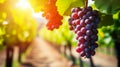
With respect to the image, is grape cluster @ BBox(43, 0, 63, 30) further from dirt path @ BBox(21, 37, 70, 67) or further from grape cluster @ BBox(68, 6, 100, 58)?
dirt path @ BBox(21, 37, 70, 67)

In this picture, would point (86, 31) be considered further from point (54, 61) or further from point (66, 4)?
point (54, 61)

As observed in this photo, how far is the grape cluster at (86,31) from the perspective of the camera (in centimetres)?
200

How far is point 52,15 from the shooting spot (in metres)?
2.35

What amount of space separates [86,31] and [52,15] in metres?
0.44

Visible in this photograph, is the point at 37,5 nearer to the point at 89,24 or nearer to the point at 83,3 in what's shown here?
the point at 83,3

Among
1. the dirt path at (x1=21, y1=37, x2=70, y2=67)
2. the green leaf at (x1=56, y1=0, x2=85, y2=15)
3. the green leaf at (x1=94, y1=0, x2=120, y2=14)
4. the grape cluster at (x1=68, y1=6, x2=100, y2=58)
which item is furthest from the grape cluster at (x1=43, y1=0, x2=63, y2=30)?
the dirt path at (x1=21, y1=37, x2=70, y2=67)

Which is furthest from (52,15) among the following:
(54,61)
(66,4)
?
(54,61)

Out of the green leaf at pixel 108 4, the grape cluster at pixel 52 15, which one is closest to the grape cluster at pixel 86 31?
the green leaf at pixel 108 4

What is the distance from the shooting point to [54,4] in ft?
→ 7.86

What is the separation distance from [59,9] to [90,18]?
35cm

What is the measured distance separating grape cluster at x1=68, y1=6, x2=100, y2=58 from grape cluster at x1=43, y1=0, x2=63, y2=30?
24 cm

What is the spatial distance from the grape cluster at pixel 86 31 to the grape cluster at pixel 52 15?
236 mm

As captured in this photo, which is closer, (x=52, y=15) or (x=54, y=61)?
(x=52, y=15)

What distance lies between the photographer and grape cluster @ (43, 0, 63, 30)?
7.71ft
